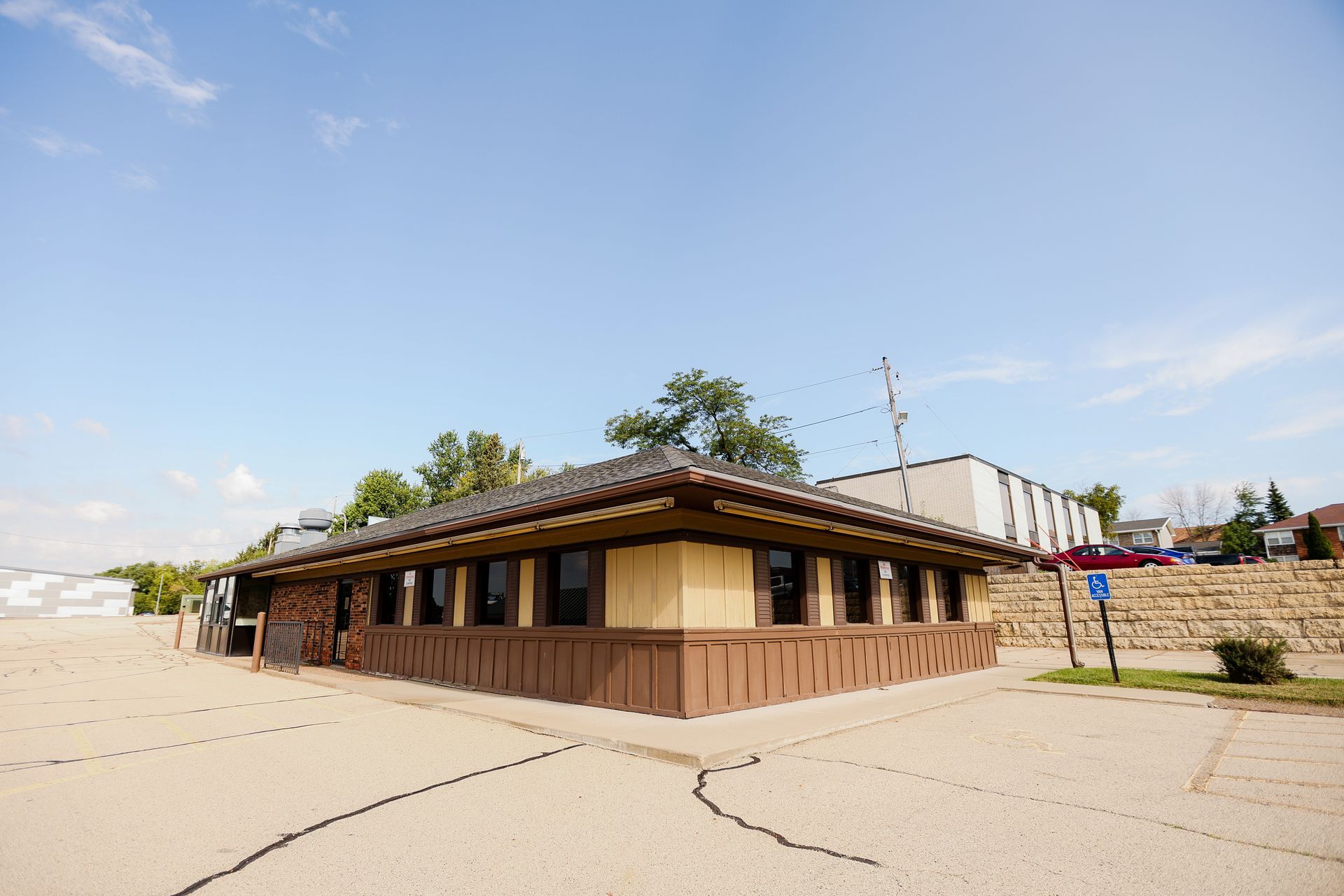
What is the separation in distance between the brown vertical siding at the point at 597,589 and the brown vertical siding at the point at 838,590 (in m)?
4.42

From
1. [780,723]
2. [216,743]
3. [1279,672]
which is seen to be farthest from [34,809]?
[1279,672]

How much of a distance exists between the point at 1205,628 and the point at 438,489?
191ft

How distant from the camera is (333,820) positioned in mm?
4848

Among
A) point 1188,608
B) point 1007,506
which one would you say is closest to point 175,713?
point 1188,608

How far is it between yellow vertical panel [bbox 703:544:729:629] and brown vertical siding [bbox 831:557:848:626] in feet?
10.2

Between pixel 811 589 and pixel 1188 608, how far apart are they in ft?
45.8

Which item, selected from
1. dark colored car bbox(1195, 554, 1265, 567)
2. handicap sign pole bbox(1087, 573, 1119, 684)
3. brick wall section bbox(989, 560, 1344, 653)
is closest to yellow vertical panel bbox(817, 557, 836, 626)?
handicap sign pole bbox(1087, 573, 1119, 684)

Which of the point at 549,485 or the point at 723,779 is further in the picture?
the point at 549,485

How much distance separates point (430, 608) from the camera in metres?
14.0

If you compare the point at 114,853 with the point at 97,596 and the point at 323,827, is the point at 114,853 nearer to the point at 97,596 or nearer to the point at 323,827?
the point at 323,827

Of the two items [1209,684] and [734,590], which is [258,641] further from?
[1209,684]

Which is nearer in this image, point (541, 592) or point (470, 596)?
point (541, 592)

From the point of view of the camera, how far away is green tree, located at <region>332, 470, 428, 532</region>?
6369 cm

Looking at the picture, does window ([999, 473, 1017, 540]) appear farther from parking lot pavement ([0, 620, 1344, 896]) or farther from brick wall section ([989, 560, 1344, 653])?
parking lot pavement ([0, 620, 1344, 896])
